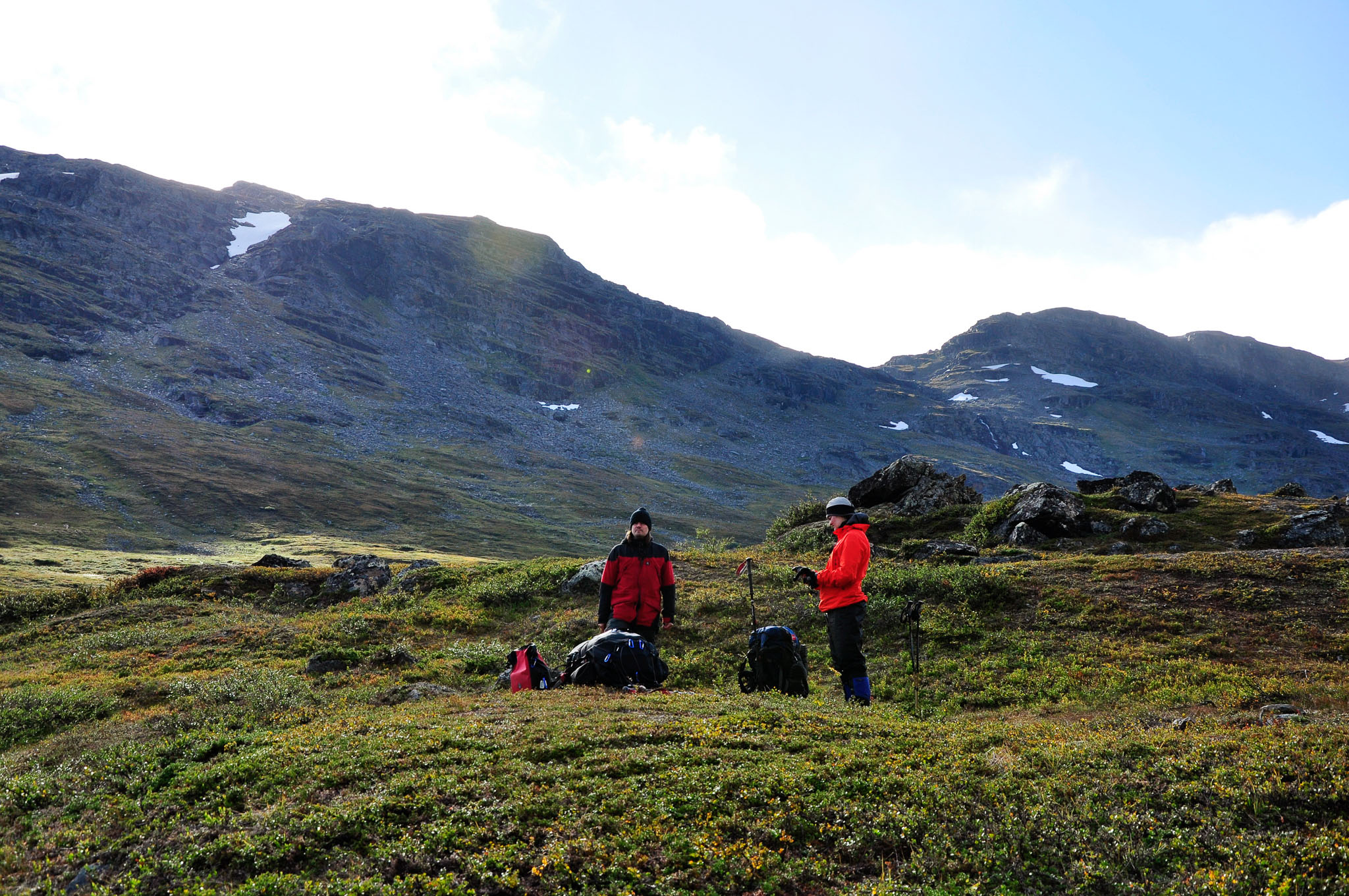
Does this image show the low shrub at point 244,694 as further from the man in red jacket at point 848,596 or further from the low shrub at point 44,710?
the man in red jacket at point 848,596

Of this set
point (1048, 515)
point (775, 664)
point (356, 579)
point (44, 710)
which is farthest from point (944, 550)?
point (44, 710)

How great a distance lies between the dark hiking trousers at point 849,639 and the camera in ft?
41.9

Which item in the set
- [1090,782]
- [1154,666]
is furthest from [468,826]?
[1154,666]

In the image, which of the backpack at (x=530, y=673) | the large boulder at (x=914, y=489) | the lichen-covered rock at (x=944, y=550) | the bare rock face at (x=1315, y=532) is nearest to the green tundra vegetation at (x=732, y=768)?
the backpack at (x=530, y=673)

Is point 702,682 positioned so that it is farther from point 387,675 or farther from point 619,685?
point 387,675

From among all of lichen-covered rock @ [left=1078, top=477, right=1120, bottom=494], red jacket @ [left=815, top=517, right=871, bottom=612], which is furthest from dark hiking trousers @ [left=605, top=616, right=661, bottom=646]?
lichen-covered rock @ [left=1078, top=477, right=1120, bottom=494]

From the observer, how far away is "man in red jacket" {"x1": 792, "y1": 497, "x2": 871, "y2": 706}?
1275 centimetres

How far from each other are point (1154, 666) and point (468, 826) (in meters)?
14.4

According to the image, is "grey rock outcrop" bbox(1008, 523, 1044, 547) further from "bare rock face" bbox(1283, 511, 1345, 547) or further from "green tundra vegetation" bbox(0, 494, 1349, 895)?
"green tundra vegetation" bbox(0, 494, 1349, 895)

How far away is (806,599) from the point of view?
2156 cm

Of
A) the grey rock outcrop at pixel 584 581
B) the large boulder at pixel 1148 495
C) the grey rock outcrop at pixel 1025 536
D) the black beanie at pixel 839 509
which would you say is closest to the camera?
the black beanie at pixel 839 509

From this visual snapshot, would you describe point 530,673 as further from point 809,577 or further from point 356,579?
point 356,579

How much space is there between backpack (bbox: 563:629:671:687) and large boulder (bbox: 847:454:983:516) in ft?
82.4

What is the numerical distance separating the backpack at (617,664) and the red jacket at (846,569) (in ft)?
12.3
